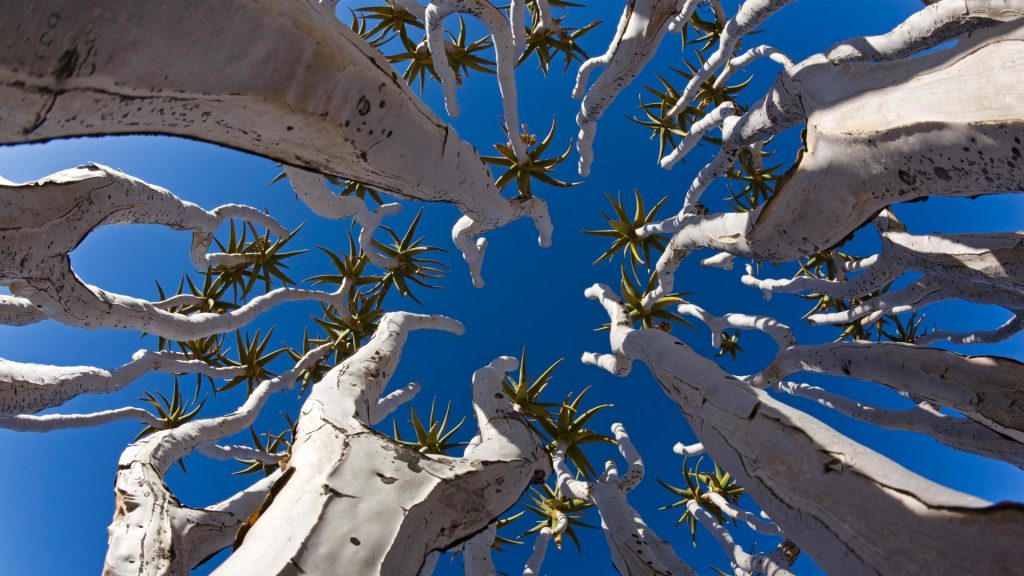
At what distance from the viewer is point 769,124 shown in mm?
2891

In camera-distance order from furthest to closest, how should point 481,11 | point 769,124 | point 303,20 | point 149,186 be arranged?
point 481,11, point 149,186, point 769,124, point 303,20

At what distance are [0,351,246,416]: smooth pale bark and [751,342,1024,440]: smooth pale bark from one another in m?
6.12

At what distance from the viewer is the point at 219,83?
3.94ft

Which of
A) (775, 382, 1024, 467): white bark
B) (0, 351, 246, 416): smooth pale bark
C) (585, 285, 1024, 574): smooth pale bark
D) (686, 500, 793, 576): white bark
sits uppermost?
(0, 351, 246, 416): smooth pale bark

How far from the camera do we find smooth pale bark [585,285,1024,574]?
1.61 metres

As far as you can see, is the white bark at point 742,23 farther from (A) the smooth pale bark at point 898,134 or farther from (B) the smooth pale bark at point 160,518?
(B) the smooth pale bark at point 160,518

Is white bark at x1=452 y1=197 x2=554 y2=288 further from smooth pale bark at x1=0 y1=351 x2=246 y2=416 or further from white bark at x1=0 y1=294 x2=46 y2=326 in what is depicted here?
white bark at x1=0 y1=294 x2=46 y2=326

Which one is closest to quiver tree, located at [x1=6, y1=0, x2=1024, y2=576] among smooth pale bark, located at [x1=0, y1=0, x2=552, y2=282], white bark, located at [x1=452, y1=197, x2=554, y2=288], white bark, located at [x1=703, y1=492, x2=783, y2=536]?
smooth pale bark, located at [x1=0, y1=0, x2=552, y2=282]

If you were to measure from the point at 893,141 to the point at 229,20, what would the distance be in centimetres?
205

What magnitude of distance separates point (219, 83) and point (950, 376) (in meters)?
4.19

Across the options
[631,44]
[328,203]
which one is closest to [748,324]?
[631,44]

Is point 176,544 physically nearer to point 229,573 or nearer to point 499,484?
point 229,573

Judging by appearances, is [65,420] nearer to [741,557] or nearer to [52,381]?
[52,381]

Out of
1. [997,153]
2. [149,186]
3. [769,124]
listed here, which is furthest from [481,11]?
[997,153]
